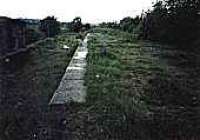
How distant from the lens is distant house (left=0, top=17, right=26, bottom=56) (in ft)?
44.8

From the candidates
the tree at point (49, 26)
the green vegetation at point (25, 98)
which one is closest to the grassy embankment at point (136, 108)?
the green vegetation at point (25, 98)

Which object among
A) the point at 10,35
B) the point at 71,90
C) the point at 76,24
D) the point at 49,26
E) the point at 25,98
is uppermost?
the point at 76,24

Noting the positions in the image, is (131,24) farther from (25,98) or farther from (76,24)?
(25,98)

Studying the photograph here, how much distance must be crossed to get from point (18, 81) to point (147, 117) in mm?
4728

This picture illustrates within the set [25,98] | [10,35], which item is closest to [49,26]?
[10,35]

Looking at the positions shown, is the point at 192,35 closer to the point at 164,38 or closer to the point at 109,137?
the point at 164,38

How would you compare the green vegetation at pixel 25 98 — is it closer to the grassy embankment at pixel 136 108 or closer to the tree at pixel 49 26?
the grassy embankment at pixel 136 108

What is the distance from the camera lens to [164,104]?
611cm

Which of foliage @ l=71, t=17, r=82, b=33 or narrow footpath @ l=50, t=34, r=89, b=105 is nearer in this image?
narrow footpath @ l=50, t=34, r=89, b=105

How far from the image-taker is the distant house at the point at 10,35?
13.7 metres

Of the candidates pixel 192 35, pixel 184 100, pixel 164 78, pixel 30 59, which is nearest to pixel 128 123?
pixel 184 100

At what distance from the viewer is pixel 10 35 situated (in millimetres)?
14734

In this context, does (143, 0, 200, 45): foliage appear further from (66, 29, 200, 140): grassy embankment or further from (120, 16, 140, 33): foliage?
(120, 16, 140, 33): foliage

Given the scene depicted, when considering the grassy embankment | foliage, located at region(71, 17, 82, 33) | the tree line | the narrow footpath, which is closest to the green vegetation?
the narrow footpath
